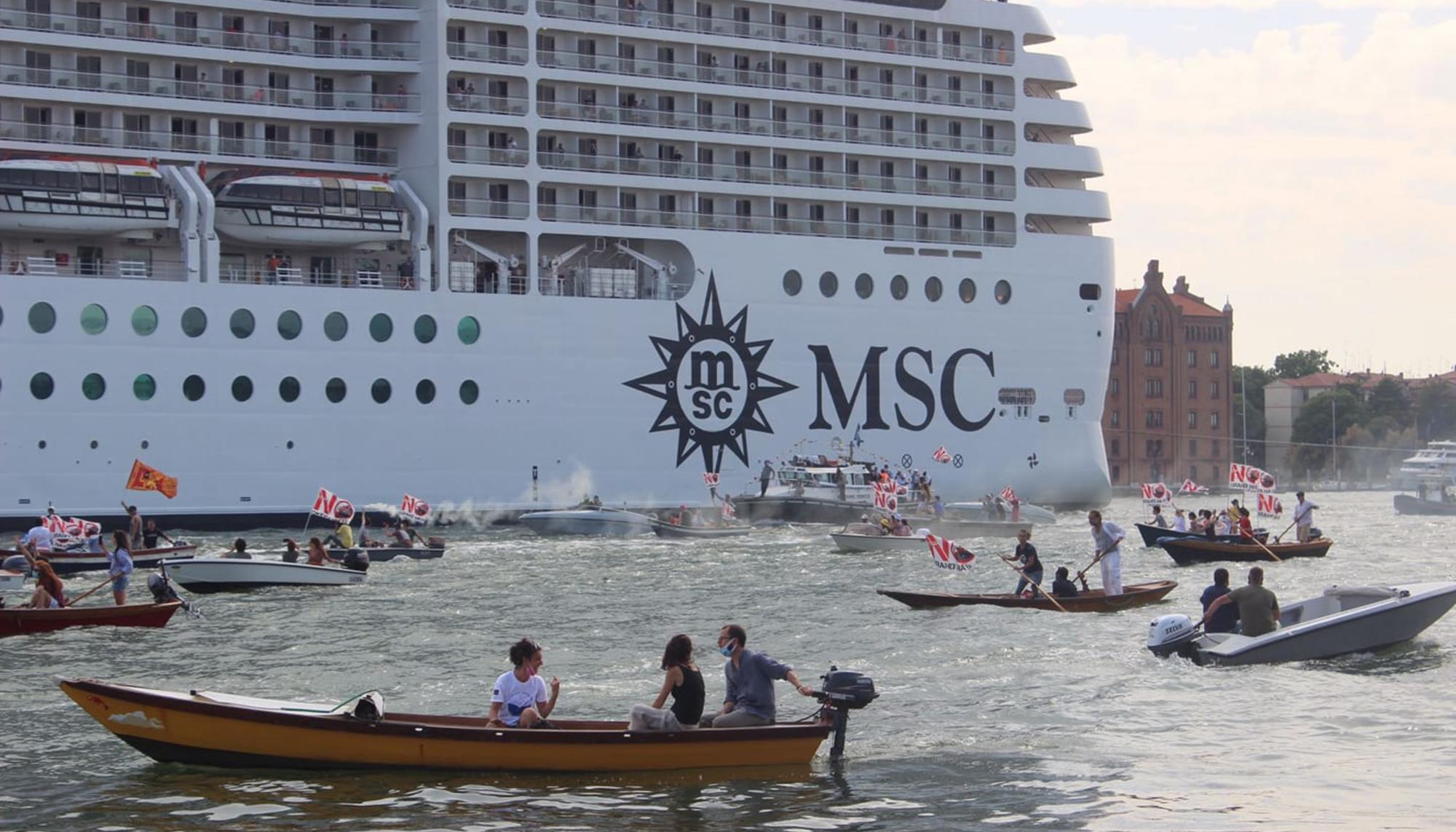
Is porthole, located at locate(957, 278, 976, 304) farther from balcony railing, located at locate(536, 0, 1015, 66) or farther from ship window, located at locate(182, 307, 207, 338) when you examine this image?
ship window, located at locate(182, 307, 207, 338)

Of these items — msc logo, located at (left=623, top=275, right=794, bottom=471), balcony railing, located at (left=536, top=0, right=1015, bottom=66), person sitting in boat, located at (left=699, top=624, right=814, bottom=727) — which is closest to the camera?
person sitting in boat, located at (left=699, top=624, right=814, bottom=727)

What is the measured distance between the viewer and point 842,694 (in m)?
19.1

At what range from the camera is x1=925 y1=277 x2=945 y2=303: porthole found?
61062mm

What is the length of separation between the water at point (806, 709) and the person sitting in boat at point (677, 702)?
574mm

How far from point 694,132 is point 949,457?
13372mm

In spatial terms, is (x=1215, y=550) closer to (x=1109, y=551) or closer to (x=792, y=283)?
(x=1109, y=551)

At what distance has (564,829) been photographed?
16.5m

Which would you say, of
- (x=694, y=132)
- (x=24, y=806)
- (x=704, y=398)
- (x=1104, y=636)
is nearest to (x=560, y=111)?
(x=694, y=132)

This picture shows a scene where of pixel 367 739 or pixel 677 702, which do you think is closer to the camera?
pixel 367 739

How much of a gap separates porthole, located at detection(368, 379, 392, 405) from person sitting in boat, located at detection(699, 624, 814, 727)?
111 ft

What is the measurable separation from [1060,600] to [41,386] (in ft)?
93.0

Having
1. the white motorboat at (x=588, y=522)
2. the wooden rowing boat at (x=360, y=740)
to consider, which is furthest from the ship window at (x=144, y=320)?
the wooden rowing boat at (x=360, y=740)

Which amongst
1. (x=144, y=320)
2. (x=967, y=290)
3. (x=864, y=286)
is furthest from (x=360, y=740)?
(x=967, y=290)

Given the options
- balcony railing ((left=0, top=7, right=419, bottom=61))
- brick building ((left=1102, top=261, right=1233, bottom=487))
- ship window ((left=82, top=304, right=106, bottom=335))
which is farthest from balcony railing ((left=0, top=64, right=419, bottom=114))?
brick building ((left=1102, top=261, right=1233, bottom=487))
